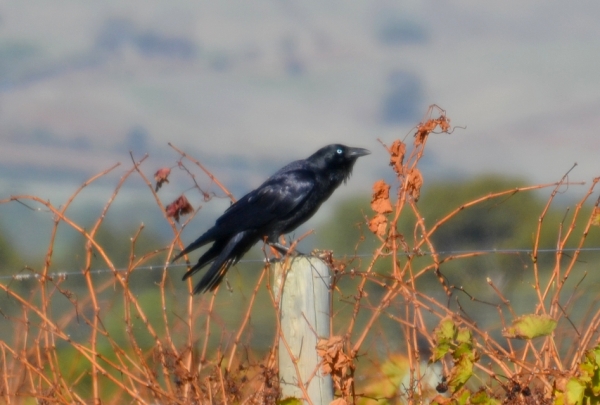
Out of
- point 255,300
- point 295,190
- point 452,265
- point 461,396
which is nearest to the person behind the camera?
point 461,396

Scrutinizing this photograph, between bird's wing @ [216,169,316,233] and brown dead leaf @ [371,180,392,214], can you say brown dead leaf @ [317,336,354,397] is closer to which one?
brown dead leaf @ [371,180,392,214]

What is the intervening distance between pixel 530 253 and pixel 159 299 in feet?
5.53

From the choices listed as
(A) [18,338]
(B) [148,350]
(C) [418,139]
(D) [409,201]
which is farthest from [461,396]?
(A) [18,338]

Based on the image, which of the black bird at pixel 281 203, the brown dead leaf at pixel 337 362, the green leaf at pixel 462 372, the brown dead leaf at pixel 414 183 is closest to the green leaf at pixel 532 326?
the green leaf at pixel 462 372

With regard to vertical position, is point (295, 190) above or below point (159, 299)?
above

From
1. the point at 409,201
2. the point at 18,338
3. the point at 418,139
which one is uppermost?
the point at 418,139

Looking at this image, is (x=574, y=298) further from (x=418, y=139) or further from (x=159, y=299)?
(x=159, y=299)

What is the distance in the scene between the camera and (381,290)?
366 centimetres

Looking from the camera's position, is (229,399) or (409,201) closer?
(409,201)

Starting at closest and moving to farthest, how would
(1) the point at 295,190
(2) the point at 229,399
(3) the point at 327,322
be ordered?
(3) the point at 327,322
(2) the point at 229,399
(1) the point at 295,190

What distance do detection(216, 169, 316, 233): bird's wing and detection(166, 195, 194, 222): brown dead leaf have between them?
172 centimetres

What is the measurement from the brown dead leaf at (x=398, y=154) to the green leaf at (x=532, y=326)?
781 mm

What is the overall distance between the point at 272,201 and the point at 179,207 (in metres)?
2.11

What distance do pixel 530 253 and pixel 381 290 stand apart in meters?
0.82
